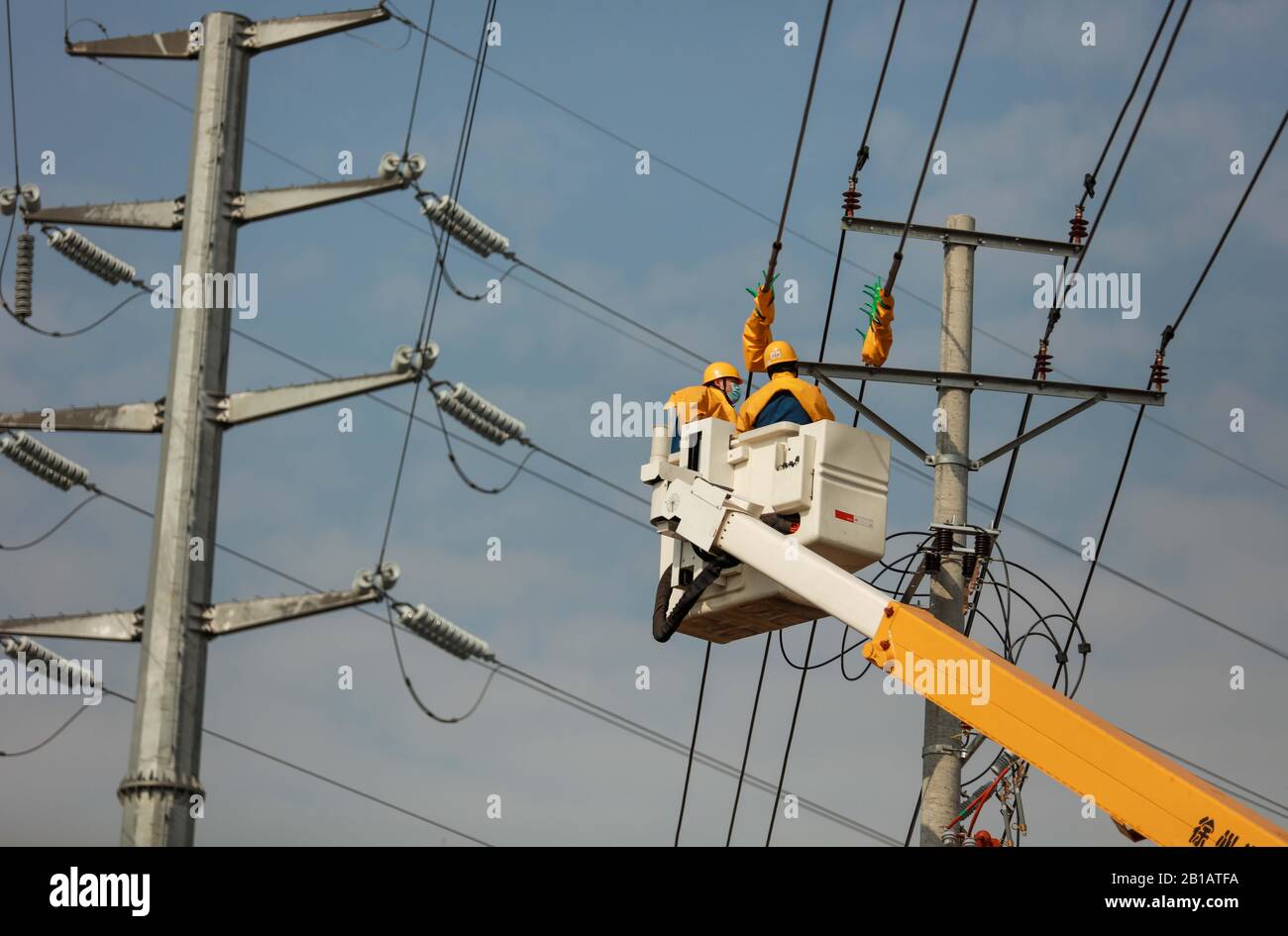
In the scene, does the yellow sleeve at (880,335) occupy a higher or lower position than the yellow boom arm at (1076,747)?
higher

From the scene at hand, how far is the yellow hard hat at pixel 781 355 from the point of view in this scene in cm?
1770

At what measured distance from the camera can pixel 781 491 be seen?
16438 mm

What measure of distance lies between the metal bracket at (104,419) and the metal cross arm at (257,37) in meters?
2.71

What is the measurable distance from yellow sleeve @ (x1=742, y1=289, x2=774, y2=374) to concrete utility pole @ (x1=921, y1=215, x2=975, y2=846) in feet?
4.78

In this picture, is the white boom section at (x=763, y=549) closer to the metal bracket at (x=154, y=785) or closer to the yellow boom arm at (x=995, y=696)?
the yellow boom arm at (x=995, y=696)

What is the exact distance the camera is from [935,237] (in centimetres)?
1841

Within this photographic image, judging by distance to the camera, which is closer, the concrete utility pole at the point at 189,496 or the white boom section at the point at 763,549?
the concrete utility pole at the point at 189,496

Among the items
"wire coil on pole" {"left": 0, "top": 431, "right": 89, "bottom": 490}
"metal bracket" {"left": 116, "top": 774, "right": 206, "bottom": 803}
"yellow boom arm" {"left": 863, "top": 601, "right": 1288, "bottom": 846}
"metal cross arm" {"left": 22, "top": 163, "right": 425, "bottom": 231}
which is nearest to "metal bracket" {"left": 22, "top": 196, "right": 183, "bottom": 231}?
"metal cross arm" {"left": 22, "top": 163, "right": 425, "bottom": 231}

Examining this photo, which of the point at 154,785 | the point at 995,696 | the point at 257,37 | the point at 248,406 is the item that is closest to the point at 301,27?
the point at 257,37

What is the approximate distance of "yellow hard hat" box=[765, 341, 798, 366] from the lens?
17.7m

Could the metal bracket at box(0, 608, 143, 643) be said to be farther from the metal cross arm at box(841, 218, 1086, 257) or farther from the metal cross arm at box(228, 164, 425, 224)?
the metal cross arm at box(841, 218, 1086, 257)

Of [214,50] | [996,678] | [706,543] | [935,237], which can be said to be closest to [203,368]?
[214,50]

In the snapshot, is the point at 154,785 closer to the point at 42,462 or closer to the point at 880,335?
the point at 42,462

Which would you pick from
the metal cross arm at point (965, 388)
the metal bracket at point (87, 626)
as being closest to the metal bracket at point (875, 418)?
the metal cross arm at point (965, 388)
